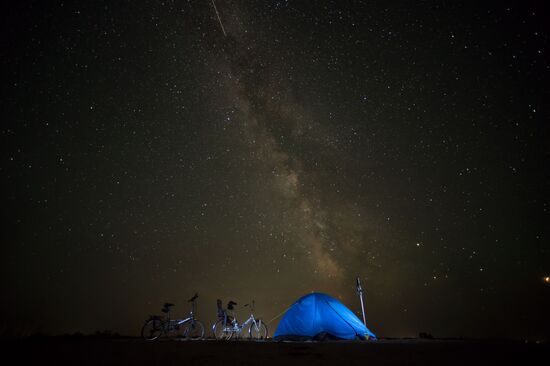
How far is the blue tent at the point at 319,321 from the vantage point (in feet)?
39.1

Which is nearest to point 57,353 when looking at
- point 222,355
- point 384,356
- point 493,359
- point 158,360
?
point 158,360

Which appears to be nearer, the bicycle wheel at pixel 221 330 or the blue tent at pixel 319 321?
the blue tent at pixel 319 321

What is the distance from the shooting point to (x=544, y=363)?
16.8 ft

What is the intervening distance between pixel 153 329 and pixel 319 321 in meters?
6.10

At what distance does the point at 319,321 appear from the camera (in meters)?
12.2

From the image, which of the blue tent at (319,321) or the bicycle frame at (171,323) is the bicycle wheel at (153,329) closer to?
the bicycle frame at (171,323)

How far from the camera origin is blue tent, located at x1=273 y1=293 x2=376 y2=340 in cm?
1191

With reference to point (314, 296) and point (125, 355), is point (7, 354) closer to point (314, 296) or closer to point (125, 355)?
point (125, 355)

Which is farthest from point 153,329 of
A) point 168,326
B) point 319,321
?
point 319,321

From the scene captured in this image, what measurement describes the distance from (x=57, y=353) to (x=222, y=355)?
3.18 m

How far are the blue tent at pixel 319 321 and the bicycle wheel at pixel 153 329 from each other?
434 cm

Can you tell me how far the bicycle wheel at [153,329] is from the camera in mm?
11950

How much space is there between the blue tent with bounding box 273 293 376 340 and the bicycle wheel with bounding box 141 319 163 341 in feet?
14.2

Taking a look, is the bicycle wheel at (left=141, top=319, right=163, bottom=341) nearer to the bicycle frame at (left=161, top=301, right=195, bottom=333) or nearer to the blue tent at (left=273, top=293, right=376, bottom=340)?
the bicycle frame at (left=161, top=301, right=195, bottom=333)
